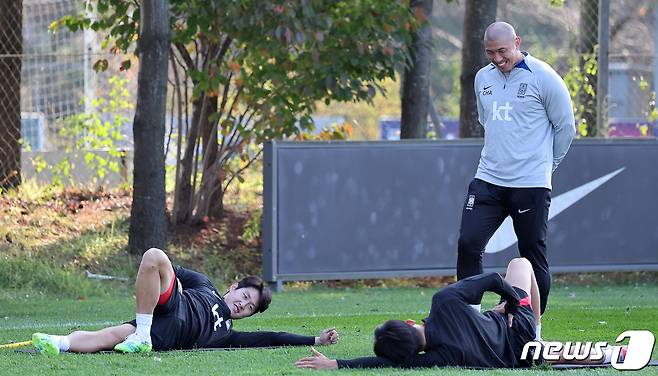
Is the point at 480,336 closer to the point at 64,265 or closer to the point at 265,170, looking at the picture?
the point at 265,170

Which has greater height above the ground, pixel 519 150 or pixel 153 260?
pixel 519 150

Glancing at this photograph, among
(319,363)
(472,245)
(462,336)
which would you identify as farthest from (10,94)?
(462,336)

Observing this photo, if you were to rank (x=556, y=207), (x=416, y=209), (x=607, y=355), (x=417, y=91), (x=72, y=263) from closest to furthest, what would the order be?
(x=607, y=355)
(x=416, y=209)
(x=72, y=263)
(x=556, y=207)
(x=417, y=91)

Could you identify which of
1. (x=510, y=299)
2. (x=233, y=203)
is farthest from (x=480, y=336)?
(x=233, y=203)

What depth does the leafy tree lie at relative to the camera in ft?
50.5

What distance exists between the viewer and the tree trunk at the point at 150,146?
14.4 meters

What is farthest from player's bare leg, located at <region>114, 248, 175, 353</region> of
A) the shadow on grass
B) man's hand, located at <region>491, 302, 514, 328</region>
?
the shadow on grass

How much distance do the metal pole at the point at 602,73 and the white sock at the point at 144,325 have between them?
11.1 m

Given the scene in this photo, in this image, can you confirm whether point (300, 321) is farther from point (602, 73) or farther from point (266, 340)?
point (602, 73)

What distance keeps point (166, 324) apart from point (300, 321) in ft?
8.37

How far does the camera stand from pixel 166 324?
26.5 feet

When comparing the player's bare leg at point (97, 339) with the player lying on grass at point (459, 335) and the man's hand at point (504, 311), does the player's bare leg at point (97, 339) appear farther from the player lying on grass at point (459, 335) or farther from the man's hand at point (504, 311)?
the man's hand at point (504, 311)

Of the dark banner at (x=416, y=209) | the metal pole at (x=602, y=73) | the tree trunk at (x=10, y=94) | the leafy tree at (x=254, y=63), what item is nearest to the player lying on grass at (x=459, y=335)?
the dark banner at (x=416, y=209)

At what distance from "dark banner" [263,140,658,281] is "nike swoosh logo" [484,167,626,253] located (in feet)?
0.04
